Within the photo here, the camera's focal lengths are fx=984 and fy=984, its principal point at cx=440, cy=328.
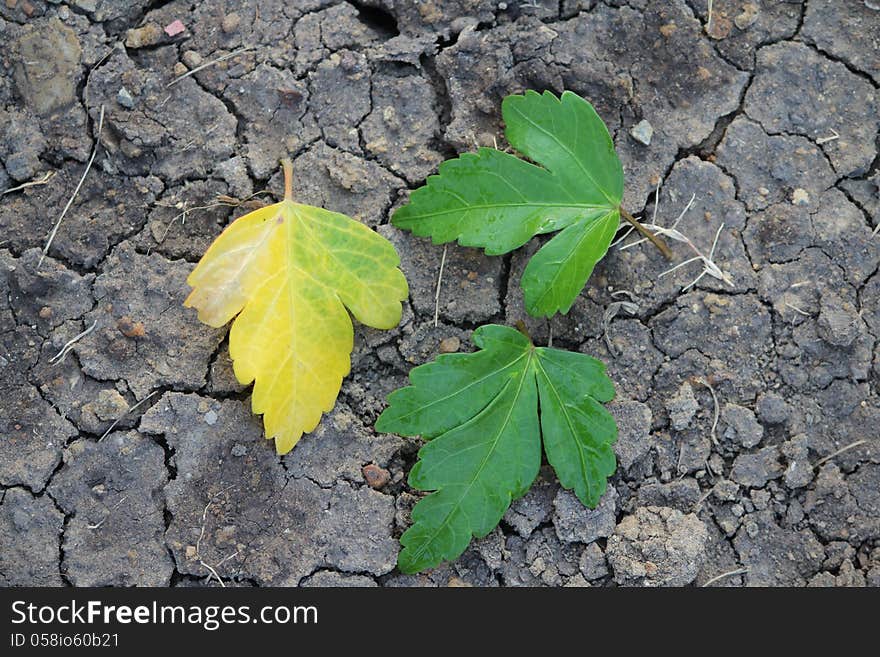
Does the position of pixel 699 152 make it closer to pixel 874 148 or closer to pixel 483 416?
pixel 874 148

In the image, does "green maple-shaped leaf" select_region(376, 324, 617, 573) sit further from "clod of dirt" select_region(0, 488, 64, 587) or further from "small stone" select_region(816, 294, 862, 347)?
"clod of dirt" select_region(0, 488, 64, 587)

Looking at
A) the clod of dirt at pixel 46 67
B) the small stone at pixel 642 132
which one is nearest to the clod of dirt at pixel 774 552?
the small stone at pixel 642 132

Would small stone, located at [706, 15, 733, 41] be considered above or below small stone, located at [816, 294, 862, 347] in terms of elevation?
above

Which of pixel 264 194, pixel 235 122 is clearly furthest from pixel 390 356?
pixel 235 122

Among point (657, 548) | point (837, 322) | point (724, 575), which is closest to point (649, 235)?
point (837, 322)

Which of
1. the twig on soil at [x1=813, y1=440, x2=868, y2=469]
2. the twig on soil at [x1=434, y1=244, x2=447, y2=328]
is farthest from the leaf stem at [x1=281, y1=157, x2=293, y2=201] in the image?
the twig on soil at [x1=813, y1=440, x2=868, y2=469]

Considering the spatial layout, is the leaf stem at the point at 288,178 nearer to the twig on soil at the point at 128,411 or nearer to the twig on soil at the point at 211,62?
the twig on soil at the point at 211,62

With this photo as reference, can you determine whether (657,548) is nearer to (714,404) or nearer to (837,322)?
(714,404)
